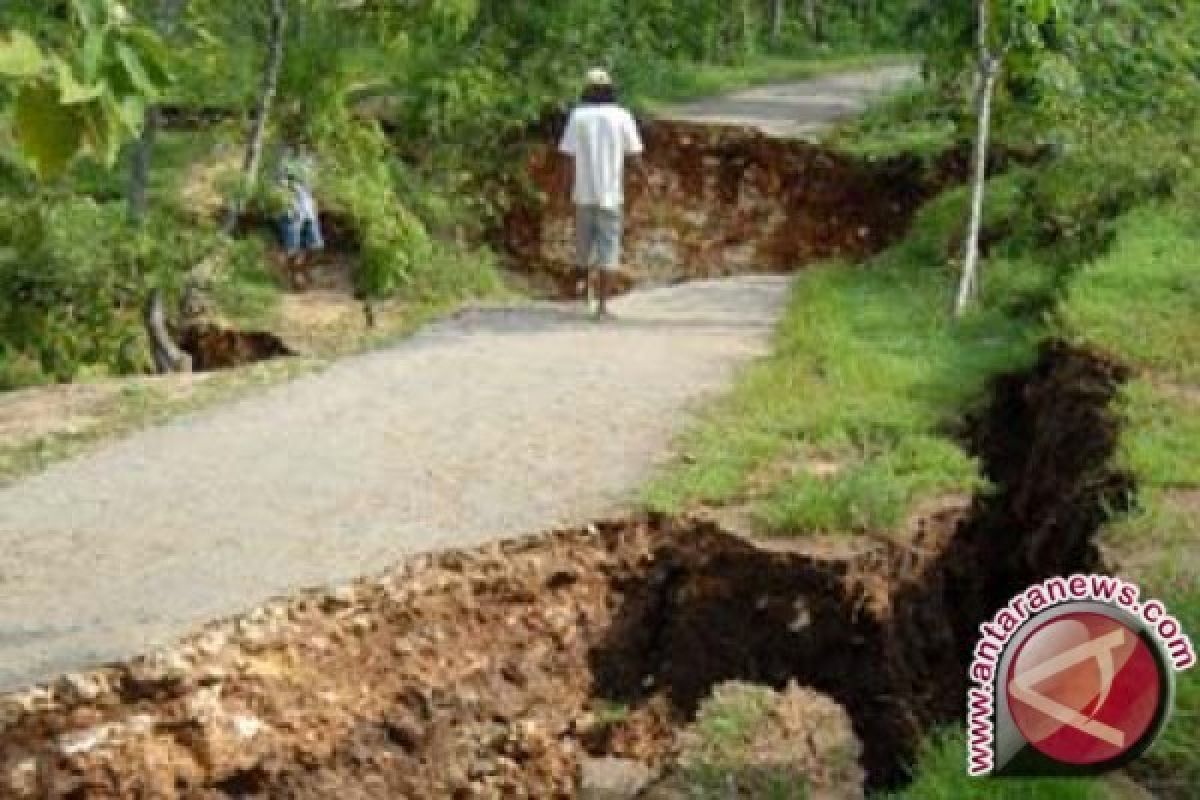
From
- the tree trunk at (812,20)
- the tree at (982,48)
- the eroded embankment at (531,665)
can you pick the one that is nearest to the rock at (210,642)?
the eroded embankment at (531,665)

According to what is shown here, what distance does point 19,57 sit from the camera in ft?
7.48

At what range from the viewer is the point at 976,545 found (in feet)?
23.2

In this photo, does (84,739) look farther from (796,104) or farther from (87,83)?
(796,104)

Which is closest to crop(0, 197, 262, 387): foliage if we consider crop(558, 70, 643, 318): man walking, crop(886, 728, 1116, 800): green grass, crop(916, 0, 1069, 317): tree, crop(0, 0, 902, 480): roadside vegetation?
crop(0, 0, 902, 480): roadside vegetation

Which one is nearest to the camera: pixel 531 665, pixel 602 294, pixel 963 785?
pixel 963 785

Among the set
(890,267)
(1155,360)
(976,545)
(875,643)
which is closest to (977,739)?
(875,643)

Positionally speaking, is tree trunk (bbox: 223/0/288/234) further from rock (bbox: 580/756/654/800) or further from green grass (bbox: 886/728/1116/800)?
green grass (bbox: 886/728/1116/800)

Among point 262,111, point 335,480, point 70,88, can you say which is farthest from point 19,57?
point 262,111

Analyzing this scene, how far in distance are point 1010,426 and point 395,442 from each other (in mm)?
2955

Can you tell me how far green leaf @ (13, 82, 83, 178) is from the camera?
2371 millimetres

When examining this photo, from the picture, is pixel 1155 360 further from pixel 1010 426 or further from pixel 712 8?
pixel 712 8

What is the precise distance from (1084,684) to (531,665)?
2852mm

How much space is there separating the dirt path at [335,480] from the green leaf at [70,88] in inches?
132

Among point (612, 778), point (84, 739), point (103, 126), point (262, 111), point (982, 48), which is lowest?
point (612, 778)
